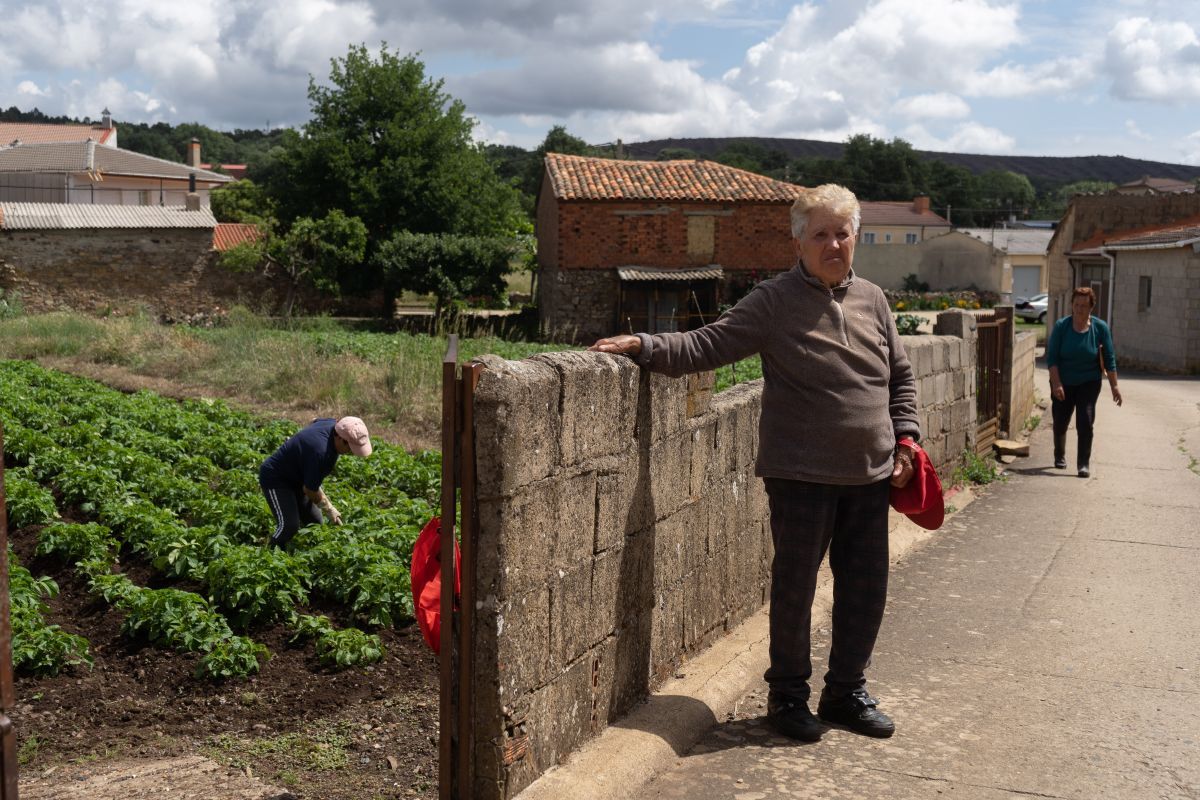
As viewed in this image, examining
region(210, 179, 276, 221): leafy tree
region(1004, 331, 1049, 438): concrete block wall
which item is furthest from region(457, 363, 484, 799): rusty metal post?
region(210, 179, 276, 221): leafy tree

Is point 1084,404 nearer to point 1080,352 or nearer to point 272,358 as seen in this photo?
point 1080,352

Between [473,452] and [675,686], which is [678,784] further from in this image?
[473,452]

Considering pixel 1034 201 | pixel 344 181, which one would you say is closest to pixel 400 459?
pixel 344 181

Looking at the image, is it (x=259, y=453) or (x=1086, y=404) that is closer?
(x=259, y=453)

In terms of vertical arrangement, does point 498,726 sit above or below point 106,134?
below

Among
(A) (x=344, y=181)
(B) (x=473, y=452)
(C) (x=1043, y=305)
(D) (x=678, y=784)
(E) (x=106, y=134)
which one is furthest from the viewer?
(E) (x=106, y=134)

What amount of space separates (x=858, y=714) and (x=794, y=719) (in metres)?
0.29

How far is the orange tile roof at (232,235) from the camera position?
38.7 metres

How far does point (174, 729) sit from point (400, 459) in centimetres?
545

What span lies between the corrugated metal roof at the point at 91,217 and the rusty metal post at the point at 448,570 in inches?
1372

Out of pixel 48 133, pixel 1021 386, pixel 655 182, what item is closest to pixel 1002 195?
pixel 48 133

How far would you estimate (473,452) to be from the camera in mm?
3578

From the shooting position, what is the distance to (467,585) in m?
3.63

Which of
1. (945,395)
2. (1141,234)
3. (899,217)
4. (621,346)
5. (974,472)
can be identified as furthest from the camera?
(899,217)
